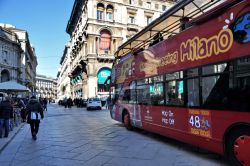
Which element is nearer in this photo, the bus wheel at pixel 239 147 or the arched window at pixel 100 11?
the bus wheel at pixel 239 147

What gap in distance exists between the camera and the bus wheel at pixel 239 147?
5.12 metres

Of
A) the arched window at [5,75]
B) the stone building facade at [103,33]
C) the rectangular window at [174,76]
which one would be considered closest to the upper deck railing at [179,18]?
the rectangular window at [174,76]

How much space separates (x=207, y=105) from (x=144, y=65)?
4111 millimetres

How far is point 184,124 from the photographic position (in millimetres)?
7172

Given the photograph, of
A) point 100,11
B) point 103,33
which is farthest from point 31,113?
point 100,11

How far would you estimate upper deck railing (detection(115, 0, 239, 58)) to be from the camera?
6.32m

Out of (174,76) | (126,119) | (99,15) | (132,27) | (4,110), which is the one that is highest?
(99,15)

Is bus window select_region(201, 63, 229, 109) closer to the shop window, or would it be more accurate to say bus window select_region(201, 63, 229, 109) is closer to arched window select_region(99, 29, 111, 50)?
arched window select_region(99, 29, 111, 50)

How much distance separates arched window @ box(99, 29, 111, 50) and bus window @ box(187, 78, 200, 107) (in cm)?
3669

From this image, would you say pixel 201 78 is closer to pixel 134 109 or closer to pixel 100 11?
pixel 134 109

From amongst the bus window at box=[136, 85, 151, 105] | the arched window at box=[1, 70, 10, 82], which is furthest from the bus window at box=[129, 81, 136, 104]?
the arched window at box=[1, 70, 10, 82]

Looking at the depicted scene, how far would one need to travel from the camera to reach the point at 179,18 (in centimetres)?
809

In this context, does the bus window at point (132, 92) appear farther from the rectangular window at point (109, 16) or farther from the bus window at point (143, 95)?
the rectangular window at point (109, 16)

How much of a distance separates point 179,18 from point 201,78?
2359 millimetres
